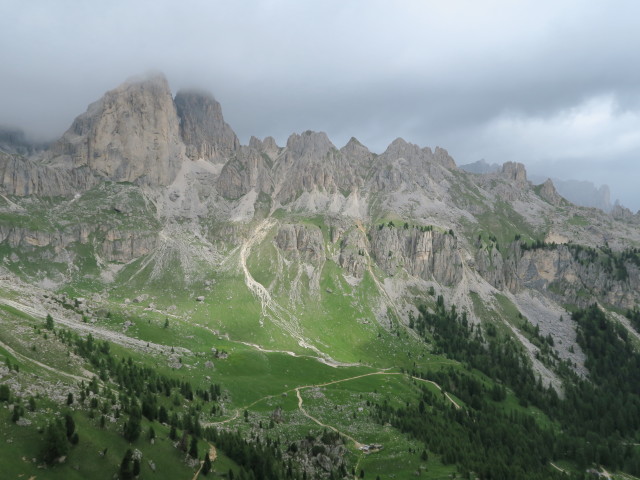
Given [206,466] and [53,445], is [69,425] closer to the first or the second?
[53,445]

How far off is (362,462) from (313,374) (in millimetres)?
63478

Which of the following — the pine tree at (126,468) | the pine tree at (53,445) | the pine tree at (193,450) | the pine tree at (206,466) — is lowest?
the pine tree at (206,466)

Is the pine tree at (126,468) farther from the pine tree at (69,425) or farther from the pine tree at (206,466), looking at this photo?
the pine tree at (206,466)

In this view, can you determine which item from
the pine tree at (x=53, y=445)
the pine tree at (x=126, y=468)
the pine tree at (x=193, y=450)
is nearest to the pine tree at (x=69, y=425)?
the pine tree at (x=53, y=445)

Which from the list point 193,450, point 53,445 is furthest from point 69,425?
point 193,450

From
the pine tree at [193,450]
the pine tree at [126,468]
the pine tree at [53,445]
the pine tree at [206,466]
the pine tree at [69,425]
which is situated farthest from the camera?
the pine tree at [193,450]

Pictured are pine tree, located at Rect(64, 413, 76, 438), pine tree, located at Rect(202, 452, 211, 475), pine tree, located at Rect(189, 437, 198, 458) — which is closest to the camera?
pine tree, located at Rect(64, 413, 76, 438)

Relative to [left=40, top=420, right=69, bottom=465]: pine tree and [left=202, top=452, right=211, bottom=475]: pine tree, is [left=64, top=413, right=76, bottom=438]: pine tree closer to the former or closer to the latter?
[left=40, top=420, right=69, bottom=465]: pine tree

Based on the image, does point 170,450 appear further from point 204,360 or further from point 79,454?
point 204,360

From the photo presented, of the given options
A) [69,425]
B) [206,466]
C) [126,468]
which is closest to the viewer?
[126,468]

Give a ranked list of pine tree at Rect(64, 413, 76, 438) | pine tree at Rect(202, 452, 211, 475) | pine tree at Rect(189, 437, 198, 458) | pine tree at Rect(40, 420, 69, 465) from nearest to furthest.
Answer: pine tree at Rect(40, 420, 69, 465), pine tree at Rect(64, 413, 76, 438), pine tree at Rect(202, 452, 211, 475), pine tree at Rect(189, 437, 198, 458)

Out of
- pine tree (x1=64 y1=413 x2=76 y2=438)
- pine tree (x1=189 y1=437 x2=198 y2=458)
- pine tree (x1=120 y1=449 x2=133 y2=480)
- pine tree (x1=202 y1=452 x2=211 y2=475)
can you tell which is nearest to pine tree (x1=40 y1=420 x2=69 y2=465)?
pine tree (x1=64 y1=413 x2=76 y2=438)

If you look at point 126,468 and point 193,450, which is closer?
point 126,468

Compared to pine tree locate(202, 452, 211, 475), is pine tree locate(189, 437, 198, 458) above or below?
above
